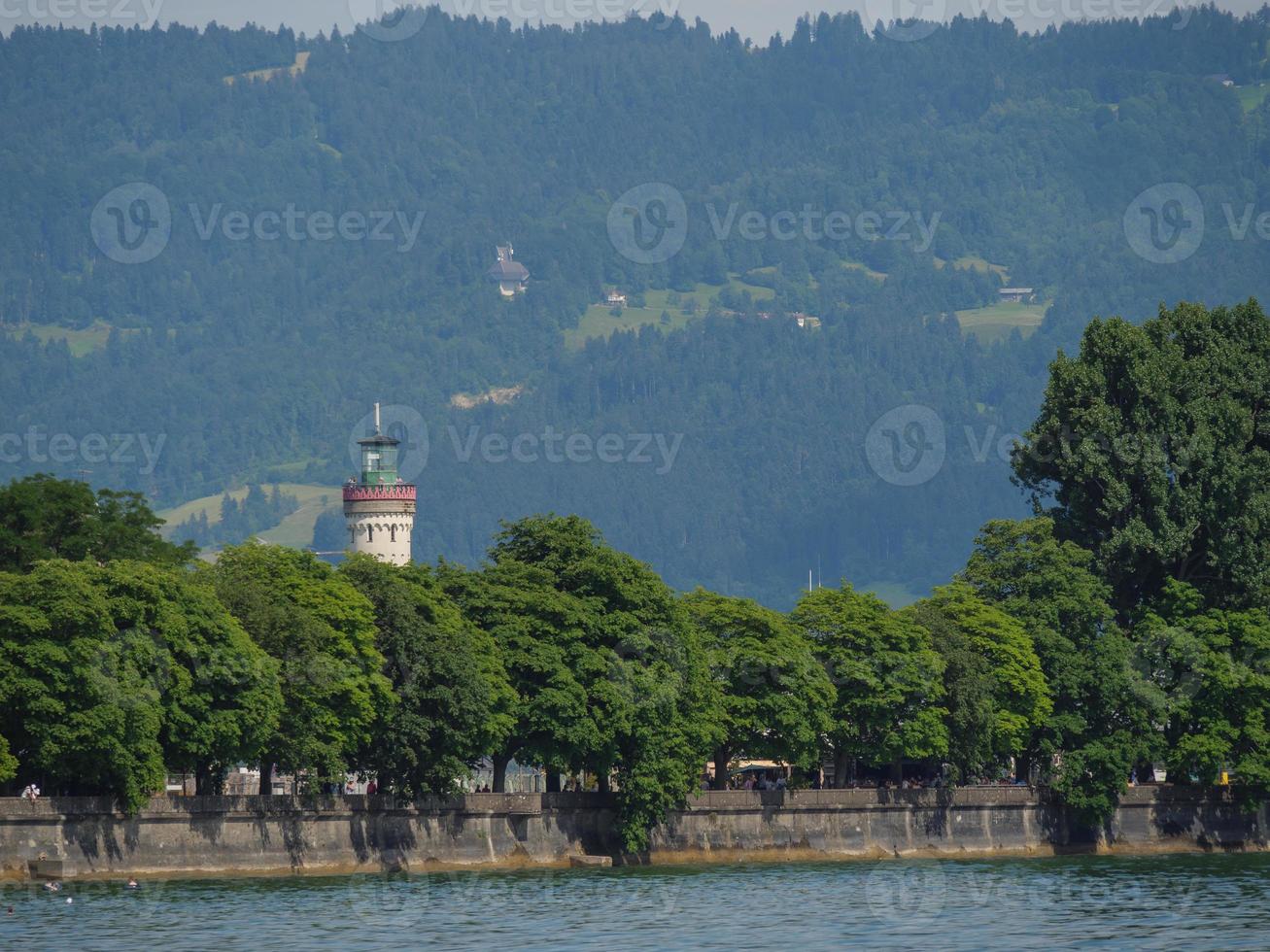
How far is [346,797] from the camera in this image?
10081 centimetres

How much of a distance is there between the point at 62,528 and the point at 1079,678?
47129 millimetres

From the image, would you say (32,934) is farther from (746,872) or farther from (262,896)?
(746,872)

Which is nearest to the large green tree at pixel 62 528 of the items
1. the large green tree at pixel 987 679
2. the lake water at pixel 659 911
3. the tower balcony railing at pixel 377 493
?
the lake water at pixel 659 911

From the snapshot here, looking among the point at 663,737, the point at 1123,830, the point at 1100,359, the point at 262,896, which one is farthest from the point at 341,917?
the point at 1100,359

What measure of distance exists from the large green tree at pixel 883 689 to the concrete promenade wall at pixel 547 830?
3.31 metres

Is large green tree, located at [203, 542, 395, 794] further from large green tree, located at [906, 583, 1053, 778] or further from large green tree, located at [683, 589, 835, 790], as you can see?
large green tree, located at [906, 583, 1053, 778]

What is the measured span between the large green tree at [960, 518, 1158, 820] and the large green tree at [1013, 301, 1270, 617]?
370 cm

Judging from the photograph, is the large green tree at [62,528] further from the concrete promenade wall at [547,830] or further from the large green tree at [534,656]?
the concrete promenade wall at [547,830]

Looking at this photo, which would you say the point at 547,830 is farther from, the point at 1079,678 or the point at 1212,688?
the point at 1212,688

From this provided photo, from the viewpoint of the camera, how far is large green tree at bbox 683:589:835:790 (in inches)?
4405

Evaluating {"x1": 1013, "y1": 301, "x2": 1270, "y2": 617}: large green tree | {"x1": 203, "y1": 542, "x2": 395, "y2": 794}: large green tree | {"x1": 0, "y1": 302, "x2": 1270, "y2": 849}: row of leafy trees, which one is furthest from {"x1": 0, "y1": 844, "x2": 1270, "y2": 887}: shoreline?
{"x1": 1013, "y1": 301, "x2": 1270, "y2": 617}: large green tree

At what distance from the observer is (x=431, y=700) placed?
101 meters

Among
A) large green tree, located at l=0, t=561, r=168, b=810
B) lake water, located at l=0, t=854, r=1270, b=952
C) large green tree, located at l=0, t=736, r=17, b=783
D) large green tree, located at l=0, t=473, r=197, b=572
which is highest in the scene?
large green tree, located at l=0, t=473, r=197, b=572

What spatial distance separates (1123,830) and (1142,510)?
1621 centimetres
